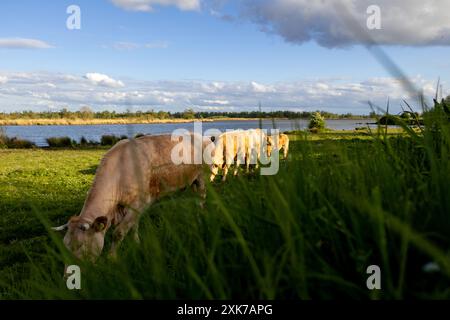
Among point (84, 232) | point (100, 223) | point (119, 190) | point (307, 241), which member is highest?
point (307, 241)

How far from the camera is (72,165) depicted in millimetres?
23203

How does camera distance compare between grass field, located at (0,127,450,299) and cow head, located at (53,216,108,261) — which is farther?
cow head, located at (53,216,108,261)

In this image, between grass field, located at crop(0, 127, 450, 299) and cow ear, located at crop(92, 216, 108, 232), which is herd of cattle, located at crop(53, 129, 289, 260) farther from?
grass field, located at crop(0, 127, 450, 299)

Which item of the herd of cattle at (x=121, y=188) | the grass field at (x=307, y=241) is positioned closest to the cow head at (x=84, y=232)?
the herd of cattle at (x=121, y=188)

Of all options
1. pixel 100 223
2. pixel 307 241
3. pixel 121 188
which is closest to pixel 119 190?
pixel 121 188

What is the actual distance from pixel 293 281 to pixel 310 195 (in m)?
0.55

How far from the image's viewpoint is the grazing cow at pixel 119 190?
238 inches

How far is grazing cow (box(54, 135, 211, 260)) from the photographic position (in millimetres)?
6051

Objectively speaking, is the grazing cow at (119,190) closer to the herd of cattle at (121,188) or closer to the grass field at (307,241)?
the herd of cattle at (121,188)

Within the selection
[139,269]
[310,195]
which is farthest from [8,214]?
[310,195]

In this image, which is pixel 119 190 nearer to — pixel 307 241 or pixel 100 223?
pixel 100 223

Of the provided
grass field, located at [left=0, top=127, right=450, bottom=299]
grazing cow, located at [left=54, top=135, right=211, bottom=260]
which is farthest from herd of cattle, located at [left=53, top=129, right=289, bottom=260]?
grass field, located at [left=0, top=127, right=450, bottom=299]

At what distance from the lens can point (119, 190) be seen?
745 cm
